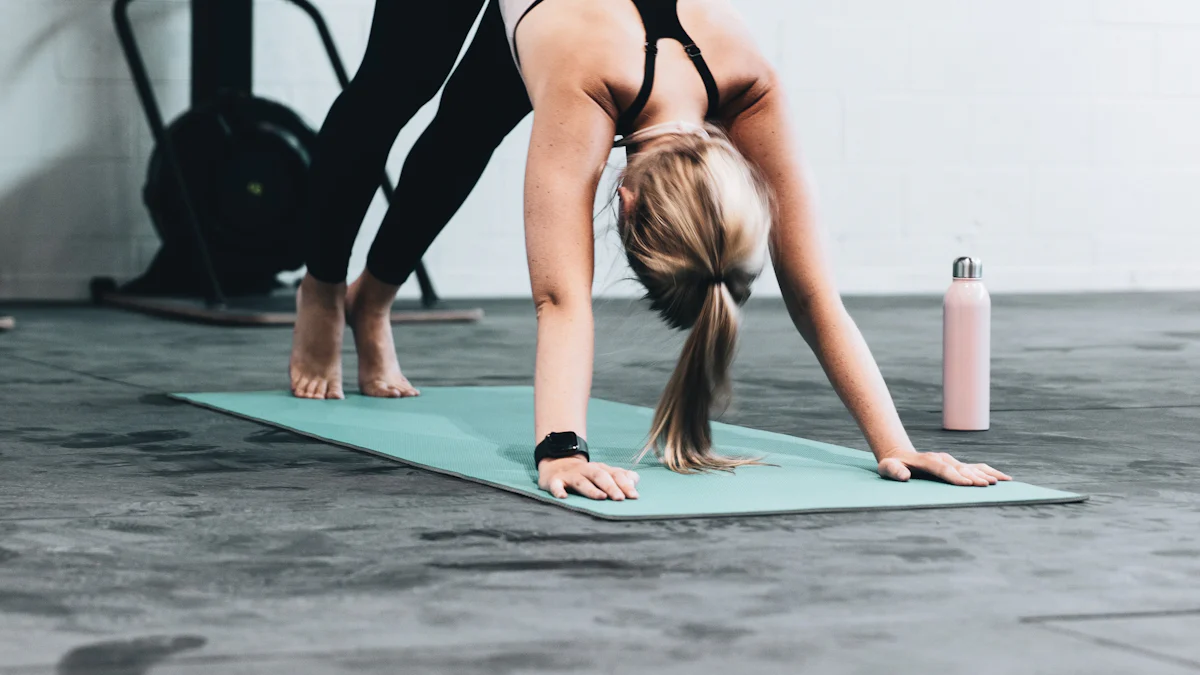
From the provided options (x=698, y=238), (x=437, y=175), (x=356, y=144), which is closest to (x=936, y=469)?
(x=698, y=238)

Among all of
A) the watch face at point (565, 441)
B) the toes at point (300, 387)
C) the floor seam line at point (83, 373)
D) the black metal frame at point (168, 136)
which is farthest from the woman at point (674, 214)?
the black metal frame at point (168, 136)

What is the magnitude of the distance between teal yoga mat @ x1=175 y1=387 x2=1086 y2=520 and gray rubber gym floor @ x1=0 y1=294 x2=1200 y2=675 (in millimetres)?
48

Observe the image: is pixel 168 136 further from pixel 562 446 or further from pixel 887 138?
pixel 562 446

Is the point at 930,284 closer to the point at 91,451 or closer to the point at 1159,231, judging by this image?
the point at 1159,231

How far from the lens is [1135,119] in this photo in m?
6.68

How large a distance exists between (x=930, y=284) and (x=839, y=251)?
419mm

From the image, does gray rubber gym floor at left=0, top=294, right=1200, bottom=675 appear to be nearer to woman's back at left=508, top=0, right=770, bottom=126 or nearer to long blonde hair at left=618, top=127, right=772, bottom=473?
long blonde hair at left=618, top=127, right=772, bottom=473

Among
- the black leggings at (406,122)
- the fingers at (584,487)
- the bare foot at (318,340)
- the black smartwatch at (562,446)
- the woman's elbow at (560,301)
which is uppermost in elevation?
the black leggings at (406,122)

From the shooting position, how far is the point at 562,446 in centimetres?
190

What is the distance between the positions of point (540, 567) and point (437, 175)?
1.35 m

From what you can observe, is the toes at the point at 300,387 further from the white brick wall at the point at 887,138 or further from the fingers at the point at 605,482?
the white brick wall at the point at 887,138

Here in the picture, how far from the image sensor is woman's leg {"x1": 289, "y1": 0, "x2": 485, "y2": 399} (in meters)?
2.60

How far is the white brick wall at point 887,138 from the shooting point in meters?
5.56

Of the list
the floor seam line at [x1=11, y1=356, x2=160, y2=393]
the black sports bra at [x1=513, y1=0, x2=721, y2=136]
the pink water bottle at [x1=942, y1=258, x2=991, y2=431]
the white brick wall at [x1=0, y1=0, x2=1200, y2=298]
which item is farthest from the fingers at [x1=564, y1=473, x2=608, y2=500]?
the white brick wall at [x1=0, y1=0, x2=1200, y2=298]
